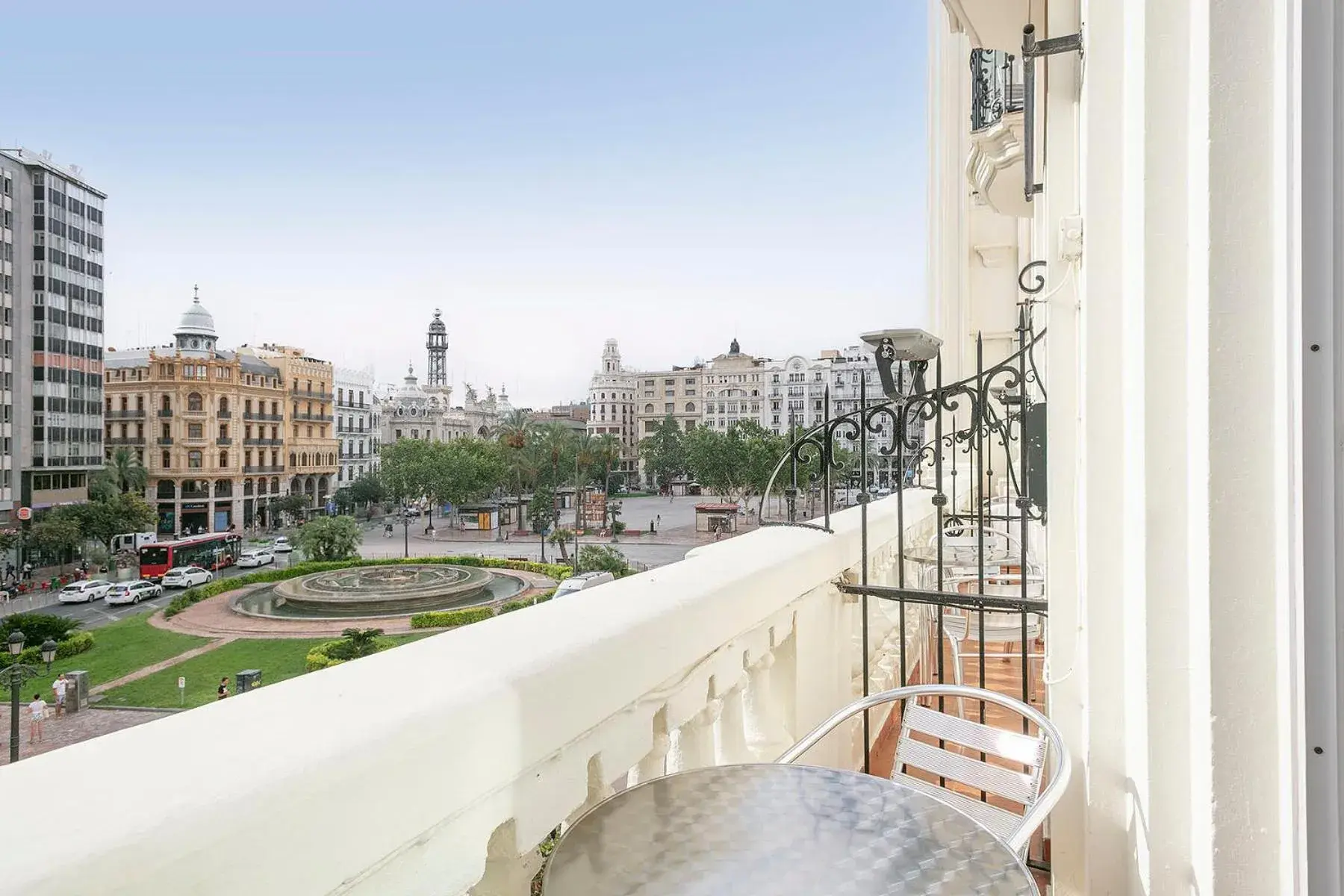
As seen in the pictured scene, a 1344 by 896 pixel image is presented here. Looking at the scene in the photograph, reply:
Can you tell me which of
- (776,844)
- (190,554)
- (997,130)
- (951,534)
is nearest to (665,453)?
(190,554)

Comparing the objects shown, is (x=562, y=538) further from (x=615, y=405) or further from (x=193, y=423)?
(x=615, y=405)

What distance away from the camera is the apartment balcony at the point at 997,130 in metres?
3.38

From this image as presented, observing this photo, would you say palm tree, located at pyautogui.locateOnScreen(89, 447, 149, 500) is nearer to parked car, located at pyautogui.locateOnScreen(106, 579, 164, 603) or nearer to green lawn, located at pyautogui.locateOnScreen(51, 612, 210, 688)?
parked car, located at pyautogui.locateOnScreen(106, 579, 164, 603)

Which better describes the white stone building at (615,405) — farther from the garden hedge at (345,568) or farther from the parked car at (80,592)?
the parked car at (80,592)

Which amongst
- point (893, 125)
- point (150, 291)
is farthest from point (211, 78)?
point (893, 125)

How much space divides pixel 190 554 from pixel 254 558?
2789 mm

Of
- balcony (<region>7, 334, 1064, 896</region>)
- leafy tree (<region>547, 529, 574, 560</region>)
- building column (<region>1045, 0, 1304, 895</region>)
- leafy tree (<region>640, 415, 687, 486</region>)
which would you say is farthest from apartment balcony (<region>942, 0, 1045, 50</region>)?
leafy tree (<region>640, 415, 687, 486</region>)

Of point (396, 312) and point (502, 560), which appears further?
point (396, 312)

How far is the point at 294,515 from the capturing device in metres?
44.3

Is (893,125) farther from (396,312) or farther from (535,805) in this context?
(396,312)

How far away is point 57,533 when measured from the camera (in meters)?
28.4

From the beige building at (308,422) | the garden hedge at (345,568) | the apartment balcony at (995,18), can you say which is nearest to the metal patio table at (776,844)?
the apartment balcony at (995,18)

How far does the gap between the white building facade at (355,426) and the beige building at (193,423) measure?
8480 millimetres

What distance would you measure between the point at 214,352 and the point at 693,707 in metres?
48.7
